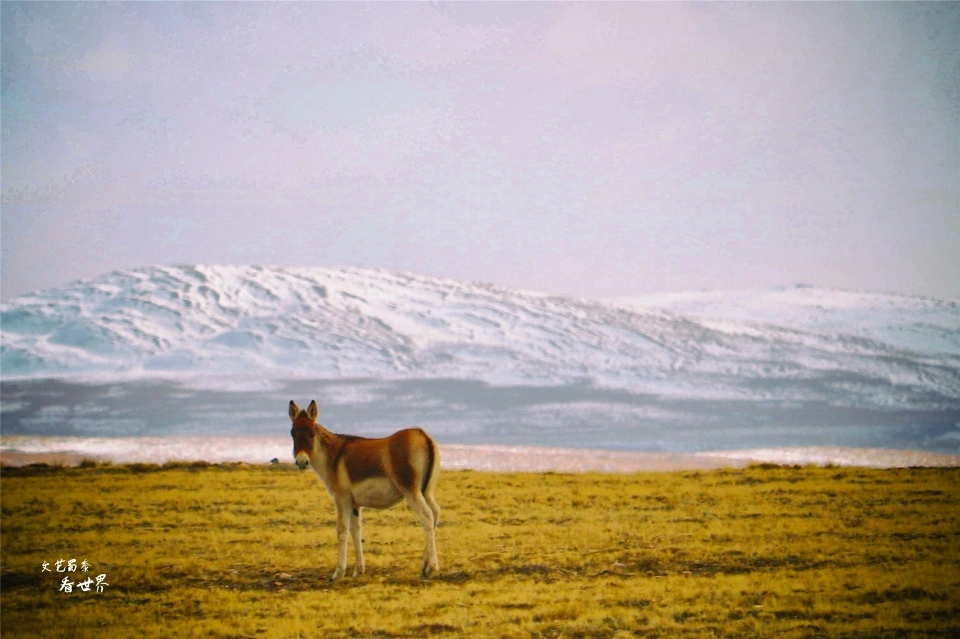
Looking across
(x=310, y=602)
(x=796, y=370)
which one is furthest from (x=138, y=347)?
(x=310, y=602)

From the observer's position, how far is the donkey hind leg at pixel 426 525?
434 inches

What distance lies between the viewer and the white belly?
36.7 feet

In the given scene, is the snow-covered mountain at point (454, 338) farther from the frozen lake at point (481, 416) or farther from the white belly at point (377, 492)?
the white belly at point (377, 492)

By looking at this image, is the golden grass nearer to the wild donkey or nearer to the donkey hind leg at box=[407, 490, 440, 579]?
the donkey hind leg at box=[407, 490, 440, 579]

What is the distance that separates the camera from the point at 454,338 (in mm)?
62594

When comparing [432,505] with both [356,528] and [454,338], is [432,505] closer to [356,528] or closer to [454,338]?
[356,528]

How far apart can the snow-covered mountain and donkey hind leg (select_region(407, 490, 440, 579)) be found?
40.4 meters

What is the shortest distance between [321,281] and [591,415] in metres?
33.7

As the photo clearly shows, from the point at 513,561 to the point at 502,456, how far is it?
19.2 metres

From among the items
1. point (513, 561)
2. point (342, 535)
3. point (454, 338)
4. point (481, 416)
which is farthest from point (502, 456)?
point (454, 338)

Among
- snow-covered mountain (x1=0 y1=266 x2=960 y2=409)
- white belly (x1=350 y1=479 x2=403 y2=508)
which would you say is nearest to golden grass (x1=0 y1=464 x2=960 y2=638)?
white belly (x1=350 y1=479 x2=403 y2=508)

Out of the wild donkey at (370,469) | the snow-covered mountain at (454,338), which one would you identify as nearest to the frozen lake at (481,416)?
the snow-covered mountain at (454,338)

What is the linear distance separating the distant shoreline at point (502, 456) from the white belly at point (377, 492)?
15.9 m

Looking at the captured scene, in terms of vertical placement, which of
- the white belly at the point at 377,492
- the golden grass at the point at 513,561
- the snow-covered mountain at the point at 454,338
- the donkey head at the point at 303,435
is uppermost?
the snow-covered mountain at the point at 454,338
